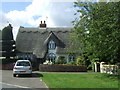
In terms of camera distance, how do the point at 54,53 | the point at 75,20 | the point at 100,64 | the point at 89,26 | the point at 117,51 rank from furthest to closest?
the point at 54,53 < the point at 100,64 < the point at 75,20 < the point at 89,26 < the point at 117,51

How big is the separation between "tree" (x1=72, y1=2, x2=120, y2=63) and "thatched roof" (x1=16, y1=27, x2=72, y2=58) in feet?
53.9

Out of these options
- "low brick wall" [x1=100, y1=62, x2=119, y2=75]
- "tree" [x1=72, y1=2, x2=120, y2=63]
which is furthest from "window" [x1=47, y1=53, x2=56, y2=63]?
"tree" [x1=72, y1=2, x2=120, y2=63]

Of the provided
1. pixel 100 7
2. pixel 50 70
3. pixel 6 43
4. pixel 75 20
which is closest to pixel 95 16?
pixel 100 7

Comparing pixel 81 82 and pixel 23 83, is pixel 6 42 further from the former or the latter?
pixel 81 82

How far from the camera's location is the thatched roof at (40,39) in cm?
3956

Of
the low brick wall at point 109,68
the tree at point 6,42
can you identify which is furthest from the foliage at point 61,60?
the low brick wall at point 109,68

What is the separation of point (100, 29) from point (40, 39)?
24.8 metres

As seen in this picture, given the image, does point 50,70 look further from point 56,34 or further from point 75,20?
point 56,34

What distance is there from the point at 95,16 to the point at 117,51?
4.21m

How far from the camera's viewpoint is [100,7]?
20719 mm

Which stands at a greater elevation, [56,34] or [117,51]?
[56,34]

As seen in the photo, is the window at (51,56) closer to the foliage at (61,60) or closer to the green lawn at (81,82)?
the foliage at (61,60)

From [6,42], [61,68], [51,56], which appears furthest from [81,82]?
[51,56]

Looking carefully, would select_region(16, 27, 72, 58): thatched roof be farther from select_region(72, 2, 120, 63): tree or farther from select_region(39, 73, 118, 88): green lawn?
select_region(39, 73, 118, 88): green lawn
